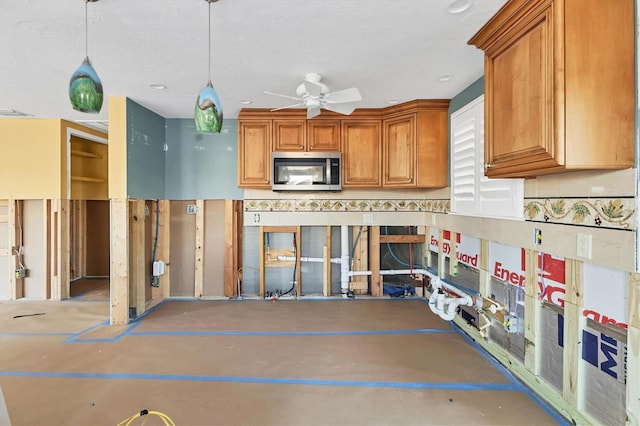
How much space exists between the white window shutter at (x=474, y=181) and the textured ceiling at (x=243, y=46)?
0.33m

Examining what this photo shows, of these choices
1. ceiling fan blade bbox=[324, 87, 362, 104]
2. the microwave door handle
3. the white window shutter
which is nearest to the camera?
the white window shutter

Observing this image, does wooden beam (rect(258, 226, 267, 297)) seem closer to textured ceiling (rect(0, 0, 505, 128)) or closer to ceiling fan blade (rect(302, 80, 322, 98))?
textured ceiling (rect(0, 0, 505, 128))

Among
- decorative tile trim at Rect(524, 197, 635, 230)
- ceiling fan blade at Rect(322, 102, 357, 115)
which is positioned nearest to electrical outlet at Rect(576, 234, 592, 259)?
decorative tile trim at Rect(524, 197, 635, 230)

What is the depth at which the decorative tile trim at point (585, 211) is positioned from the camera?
1.46 metres

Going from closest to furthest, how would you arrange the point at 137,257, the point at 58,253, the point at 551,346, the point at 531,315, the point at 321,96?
1. the point at 551,346
2. the point at 531,315
3. the point at 321,96
4. the point at 137,257
5. the point at 58,253

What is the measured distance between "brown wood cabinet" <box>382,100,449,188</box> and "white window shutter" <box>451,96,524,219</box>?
0.57 ft

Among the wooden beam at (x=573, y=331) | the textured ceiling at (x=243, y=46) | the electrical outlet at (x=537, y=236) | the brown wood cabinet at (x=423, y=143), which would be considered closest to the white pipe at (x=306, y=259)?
the brown wood cabinet at (x=423, y=143)

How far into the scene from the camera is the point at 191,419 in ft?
6.01

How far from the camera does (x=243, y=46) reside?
2223mm

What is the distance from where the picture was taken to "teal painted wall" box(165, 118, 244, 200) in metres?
4.11

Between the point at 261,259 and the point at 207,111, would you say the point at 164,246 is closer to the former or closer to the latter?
the point at 261,259

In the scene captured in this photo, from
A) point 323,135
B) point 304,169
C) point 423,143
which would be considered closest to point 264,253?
point 304,169

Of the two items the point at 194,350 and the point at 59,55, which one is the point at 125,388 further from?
the point at 59,55

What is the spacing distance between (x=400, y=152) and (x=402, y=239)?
1.11 meters
